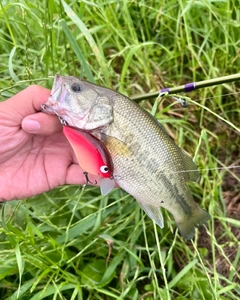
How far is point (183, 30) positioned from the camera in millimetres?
2766

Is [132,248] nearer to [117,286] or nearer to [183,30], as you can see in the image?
[117,286]

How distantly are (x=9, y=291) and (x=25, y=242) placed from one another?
593mm

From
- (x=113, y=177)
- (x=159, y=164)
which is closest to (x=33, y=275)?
(x=113, y=177)

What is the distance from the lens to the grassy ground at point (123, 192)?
7.32ft

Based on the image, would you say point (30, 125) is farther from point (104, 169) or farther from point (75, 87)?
point (104, 169)

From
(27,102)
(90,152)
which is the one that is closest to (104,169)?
(90,152)

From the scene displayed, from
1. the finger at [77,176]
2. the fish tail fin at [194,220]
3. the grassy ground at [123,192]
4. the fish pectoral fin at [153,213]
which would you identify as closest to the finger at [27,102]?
the grassy ground at [123,192]

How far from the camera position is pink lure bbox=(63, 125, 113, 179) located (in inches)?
68.6

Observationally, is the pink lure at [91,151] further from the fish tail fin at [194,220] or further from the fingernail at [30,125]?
the fish tail fin at [194,220]

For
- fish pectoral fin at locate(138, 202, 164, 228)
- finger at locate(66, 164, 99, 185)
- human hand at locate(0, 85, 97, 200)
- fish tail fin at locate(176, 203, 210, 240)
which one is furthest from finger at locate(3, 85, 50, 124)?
fish tail fin at locate(176, 203, 210, 240)

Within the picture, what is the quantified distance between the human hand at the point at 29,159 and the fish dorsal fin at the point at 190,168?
20.7 inches

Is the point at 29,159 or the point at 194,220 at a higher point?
the point at 29,159

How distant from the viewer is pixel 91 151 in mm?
1749

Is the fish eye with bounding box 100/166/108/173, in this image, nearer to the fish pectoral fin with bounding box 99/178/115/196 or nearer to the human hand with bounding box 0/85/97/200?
the fish pectoral fin with bounding box 99/178/115/196
